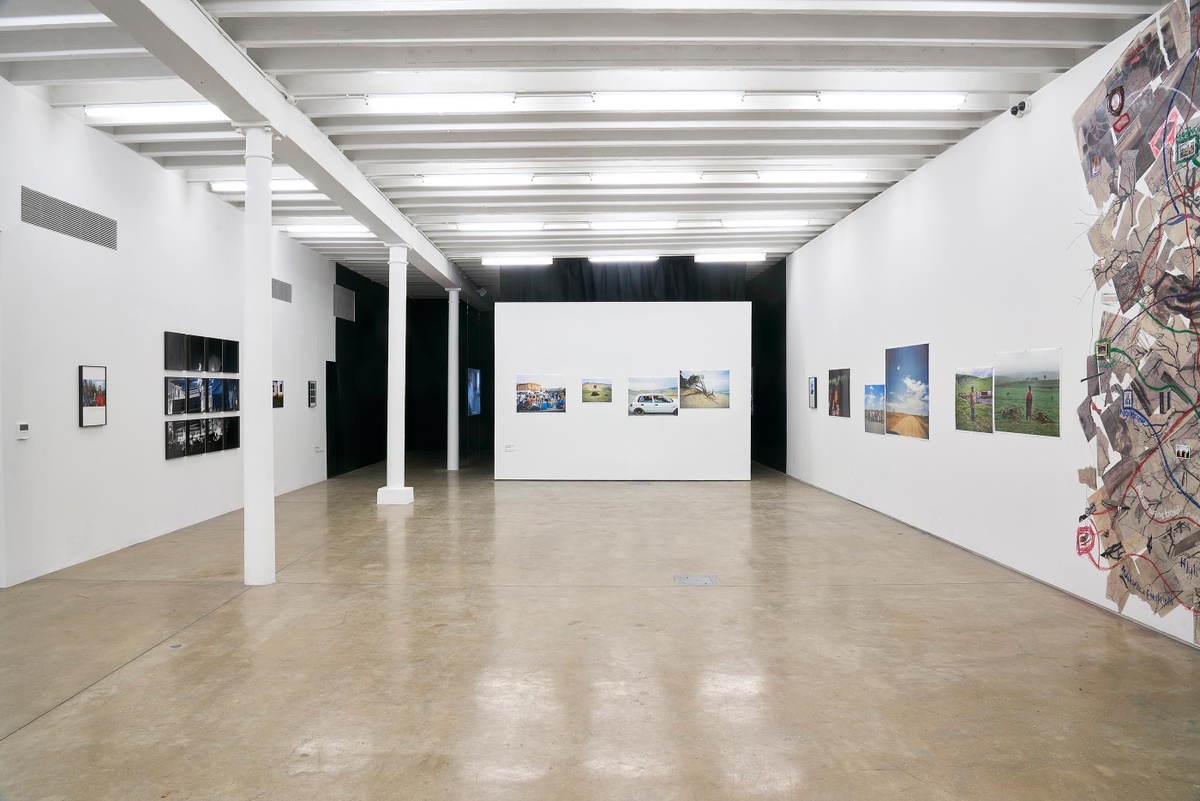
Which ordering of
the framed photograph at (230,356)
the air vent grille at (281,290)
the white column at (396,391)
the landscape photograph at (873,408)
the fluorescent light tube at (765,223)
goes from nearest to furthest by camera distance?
the landscape photograph at (873,408)
the framed photograph at (230,356)
the white column at (396,391)
the fluorescent light tube at (765,223)
the air vent grille at (281,290)

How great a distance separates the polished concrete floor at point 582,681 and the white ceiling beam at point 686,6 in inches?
205

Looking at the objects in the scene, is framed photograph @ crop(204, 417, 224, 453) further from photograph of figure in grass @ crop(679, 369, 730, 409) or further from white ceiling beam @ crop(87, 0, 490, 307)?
photograph of figure in grass @ crop(679, 369, 730, 409)

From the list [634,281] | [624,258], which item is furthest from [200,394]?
[634,281]

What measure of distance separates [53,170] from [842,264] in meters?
11.6

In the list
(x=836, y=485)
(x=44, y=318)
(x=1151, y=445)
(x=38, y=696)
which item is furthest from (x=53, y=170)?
(x=836, y=485)

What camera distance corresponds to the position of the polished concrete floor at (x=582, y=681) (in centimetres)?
365

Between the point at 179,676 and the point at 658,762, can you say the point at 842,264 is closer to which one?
the point at 658,762

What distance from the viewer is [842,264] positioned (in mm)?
12836

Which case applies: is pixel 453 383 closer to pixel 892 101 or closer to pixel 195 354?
pixel 195 354

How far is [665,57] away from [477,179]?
4.32 m

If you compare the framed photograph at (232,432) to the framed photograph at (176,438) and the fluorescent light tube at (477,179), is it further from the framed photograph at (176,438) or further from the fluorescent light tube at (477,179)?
the fluorescent light tube at (477,179)

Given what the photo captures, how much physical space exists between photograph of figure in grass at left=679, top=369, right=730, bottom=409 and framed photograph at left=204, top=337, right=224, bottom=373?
9052mm

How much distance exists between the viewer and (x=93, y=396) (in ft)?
27.2

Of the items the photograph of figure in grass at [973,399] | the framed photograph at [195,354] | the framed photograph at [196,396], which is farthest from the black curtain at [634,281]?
the photograph of figure in grass at [973,399]
